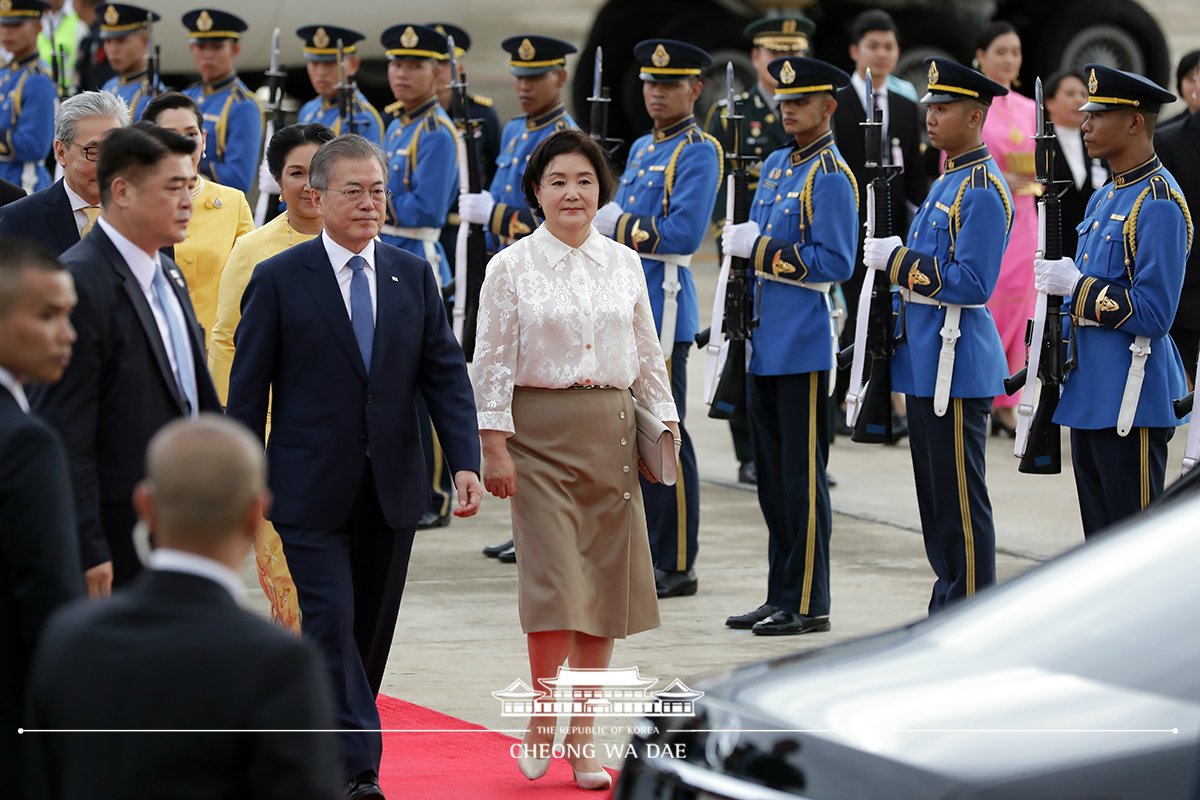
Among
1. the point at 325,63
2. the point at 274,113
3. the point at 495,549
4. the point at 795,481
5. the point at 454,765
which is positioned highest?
the point at 325,63

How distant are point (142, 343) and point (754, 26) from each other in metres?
7.11

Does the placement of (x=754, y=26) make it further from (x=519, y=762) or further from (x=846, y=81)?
(x=519, y=762)

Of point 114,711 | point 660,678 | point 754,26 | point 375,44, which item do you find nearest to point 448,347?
point 660,678

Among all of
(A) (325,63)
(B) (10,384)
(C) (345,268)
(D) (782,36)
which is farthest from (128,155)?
(D) (782,36)

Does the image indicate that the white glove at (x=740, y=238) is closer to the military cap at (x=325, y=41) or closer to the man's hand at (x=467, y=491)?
the man's hand at (x=467, y=491)

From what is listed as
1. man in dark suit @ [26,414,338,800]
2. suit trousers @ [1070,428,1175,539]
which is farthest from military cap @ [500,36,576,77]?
man in dark suit @ [26,414,338,800]

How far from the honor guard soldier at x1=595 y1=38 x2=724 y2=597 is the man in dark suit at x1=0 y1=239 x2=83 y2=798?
394 cm

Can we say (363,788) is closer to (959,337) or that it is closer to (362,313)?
(362,313)

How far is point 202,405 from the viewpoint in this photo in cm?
357

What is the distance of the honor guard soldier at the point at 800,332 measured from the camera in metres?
5.89

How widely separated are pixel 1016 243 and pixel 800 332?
11.2ft

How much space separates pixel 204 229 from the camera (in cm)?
540

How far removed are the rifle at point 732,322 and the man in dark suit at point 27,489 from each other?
3710mm

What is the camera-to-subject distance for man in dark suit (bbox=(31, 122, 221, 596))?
131 inches
